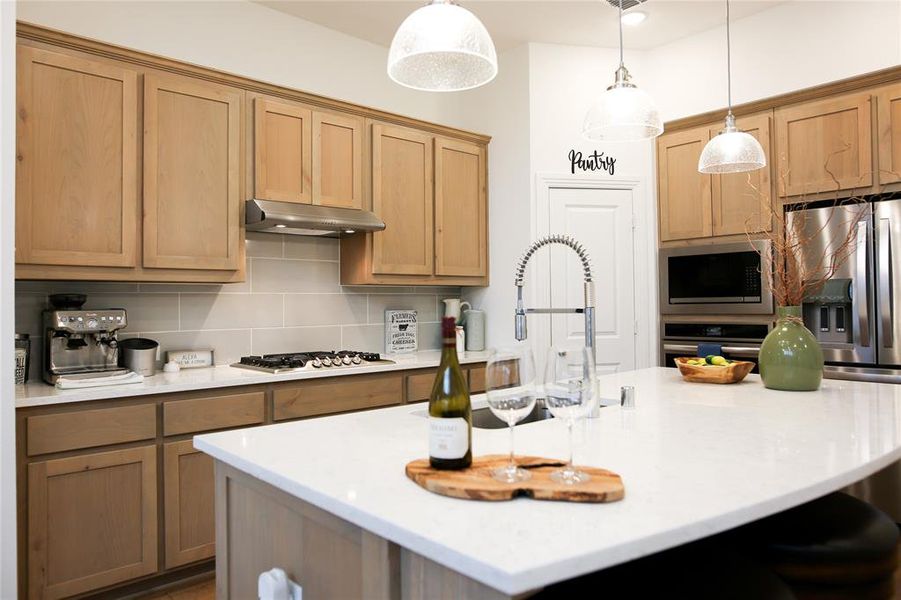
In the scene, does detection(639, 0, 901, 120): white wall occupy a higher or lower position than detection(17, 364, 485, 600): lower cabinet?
higher

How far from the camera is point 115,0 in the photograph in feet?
10.1

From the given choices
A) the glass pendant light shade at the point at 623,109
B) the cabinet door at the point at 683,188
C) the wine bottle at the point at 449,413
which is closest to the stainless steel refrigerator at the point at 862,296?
the cabinet door at the point at 683,188

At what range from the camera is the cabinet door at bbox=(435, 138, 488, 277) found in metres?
4.03

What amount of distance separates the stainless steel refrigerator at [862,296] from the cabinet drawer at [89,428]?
3.12 m

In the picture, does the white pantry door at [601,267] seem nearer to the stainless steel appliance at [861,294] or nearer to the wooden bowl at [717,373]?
the stainless steel appliance at [861,294]

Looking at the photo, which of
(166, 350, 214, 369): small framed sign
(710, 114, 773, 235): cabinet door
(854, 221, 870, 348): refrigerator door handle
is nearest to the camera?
(166, 350, 214, 369): small framed sign

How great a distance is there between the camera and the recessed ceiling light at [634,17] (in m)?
3.74

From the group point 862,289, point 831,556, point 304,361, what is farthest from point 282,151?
point 862,289

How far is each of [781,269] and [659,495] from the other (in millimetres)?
1519

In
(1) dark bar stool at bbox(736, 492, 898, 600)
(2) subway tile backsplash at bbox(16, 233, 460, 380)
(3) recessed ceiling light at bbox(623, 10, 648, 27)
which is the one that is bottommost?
(1) dark bar stool at bbox(736, 492, 898, 600)

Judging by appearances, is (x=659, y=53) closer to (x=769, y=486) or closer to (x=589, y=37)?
(x=589, y=37)

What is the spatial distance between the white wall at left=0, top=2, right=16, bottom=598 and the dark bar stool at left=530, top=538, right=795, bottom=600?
1.90 m

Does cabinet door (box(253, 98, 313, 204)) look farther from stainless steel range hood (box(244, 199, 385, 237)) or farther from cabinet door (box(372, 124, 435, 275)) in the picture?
cabinet door (box(372, 124, 435, 275))

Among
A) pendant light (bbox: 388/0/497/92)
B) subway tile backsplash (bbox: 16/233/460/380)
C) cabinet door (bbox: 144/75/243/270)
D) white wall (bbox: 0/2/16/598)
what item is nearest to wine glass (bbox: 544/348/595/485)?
pendant light (bbox: 388/0/497/92)
